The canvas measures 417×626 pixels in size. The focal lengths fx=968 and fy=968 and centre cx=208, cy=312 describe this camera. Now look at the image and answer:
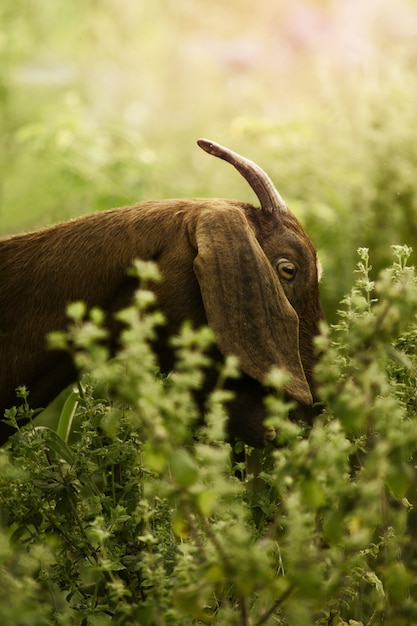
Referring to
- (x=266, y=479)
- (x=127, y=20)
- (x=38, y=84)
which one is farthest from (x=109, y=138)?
(x=266, y=479)

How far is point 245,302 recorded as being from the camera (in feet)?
10.0

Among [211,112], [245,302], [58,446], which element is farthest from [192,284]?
[211,112]

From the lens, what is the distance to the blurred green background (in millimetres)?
6641

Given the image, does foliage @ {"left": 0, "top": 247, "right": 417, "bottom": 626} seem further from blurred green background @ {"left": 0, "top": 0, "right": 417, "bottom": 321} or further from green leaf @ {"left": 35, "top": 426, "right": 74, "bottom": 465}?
blurred green background @ {"left": 0, "top": 0, "right": 417, "bottom": 321}

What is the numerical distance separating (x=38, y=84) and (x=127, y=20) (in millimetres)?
3349

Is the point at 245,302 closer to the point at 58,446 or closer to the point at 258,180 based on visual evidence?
the point at 258,180

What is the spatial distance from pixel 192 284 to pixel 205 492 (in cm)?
123

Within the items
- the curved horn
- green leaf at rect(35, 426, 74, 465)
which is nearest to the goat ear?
the curved horn

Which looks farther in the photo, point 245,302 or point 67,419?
point 67,419

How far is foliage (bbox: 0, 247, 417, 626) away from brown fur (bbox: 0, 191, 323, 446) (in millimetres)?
162

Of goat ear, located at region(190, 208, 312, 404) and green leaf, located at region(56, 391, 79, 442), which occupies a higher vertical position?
goat ear, located at region(190, 208, 312, 404)

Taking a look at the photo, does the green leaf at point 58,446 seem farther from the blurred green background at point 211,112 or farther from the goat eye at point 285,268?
the blurred green background at point 211,112

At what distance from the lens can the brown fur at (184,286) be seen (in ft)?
10.0

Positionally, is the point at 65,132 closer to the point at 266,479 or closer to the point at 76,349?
the point at 76,349
